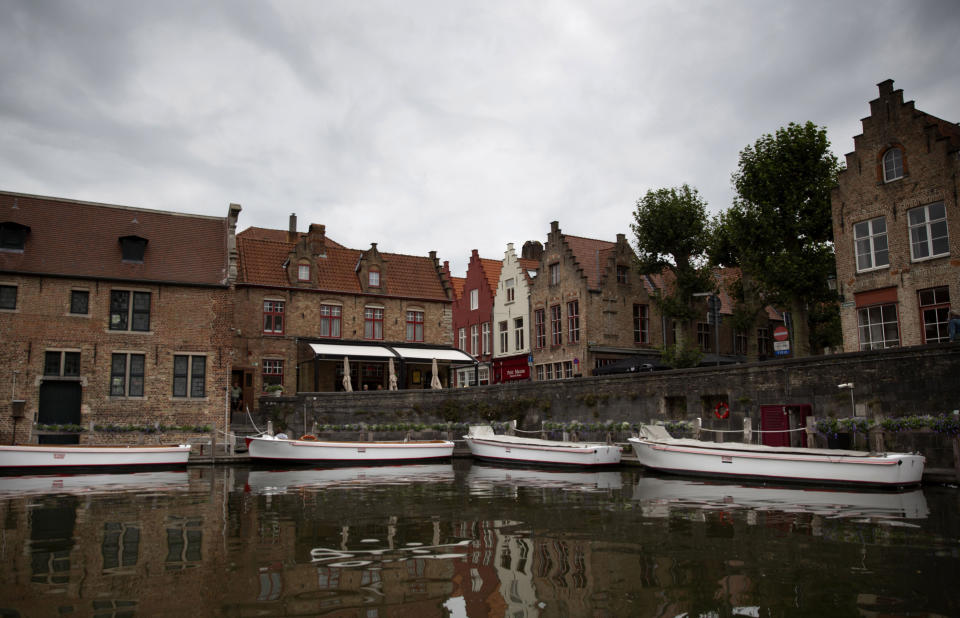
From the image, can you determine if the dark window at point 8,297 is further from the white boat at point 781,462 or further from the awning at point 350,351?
the white boat at point 781,462

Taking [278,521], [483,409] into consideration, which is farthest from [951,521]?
[483,409]

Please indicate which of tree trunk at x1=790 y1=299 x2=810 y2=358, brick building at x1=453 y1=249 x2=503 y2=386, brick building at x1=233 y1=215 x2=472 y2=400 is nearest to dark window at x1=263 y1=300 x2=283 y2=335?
brick building at x1=233 y1=215 x2=472 y2=400

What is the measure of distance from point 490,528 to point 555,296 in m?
26.5

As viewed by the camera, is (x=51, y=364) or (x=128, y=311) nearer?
(x=51, y=364)

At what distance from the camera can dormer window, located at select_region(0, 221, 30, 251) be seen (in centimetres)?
2669

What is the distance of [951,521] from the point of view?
1059 cm

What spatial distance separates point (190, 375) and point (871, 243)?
25.4m

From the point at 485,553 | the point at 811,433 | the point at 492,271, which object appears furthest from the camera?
the point at 492,271

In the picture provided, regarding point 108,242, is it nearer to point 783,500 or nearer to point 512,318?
point 512,318

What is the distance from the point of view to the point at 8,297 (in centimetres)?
2608

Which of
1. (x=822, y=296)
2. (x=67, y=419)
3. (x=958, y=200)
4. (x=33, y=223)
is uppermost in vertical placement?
(x=33, y=223)

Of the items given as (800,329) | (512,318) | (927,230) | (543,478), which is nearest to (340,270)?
(512,318)

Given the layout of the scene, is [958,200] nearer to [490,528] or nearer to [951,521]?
[951,521]

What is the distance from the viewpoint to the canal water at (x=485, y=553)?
637 cm
